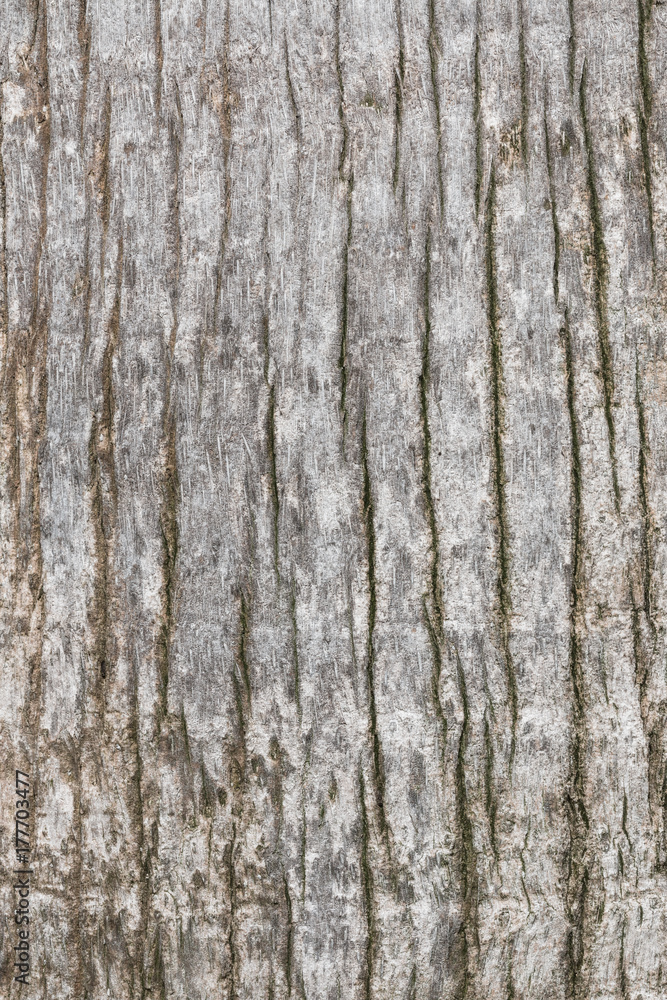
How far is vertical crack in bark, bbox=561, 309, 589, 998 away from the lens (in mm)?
1592

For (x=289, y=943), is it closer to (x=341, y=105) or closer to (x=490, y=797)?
(x=490, y=797)

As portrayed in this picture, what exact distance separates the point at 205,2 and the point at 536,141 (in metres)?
0.78

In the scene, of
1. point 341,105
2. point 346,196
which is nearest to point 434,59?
point 341,105

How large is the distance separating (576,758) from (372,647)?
0.50 metres

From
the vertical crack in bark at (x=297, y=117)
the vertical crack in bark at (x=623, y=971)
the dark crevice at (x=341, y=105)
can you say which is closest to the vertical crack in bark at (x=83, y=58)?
the vertical crack in bark at (x=297, y=117)

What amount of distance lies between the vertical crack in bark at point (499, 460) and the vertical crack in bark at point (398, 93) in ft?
0.66

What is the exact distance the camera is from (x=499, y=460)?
1594 mm

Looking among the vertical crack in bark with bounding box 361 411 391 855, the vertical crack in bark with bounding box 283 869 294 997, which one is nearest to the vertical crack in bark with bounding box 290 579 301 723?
A: the vertical crack in bark with bounding box 361 411 391 855

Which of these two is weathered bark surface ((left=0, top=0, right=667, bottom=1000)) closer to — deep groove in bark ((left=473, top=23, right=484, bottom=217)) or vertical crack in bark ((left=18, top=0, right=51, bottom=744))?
deep groove in bark ((left=473, top=23, right=484, bottom=217))

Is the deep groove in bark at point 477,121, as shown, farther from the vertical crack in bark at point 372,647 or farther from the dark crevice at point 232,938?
the dark crevice at point 232,938

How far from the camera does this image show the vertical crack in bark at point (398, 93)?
1.60m

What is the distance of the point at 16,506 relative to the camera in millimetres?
1689

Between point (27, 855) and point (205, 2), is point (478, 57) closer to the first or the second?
point (205, 2)

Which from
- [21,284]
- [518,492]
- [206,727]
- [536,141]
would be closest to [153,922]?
[206,727]
